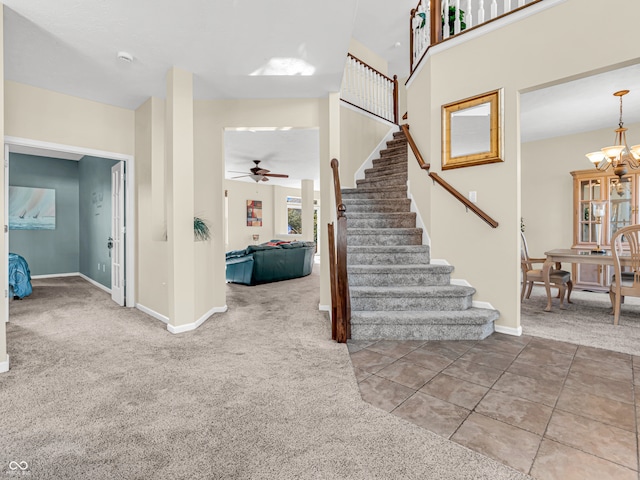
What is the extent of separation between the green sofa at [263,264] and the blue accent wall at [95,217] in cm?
205

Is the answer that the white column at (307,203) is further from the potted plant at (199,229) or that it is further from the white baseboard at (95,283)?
the potted plant at (199,229)

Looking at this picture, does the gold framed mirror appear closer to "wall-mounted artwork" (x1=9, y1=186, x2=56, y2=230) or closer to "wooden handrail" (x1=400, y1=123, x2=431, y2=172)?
"wooden handrail" (x1=400, y1=123, x2=431, y2=172)

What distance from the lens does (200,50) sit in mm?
2928

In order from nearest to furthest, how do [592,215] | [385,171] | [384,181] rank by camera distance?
[384,181] → [385,171] → [592,215]

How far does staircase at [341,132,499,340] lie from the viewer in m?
3.00

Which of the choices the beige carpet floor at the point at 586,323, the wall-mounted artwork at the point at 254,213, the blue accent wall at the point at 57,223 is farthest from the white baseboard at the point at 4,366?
the wall-mounted artwork at the point at 254,213

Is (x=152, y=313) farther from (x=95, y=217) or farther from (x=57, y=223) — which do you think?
(x=57, y=223)

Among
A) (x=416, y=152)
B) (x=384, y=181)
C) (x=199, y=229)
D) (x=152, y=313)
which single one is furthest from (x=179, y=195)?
(x=384, y=181)

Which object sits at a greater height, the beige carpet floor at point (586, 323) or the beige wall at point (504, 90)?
the beige wall at point (504, 90)

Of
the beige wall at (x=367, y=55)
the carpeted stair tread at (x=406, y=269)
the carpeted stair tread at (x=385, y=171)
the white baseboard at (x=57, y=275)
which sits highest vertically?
the beige wall at (x=367, y=55)

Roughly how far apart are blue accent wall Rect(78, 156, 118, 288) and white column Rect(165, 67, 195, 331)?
280cm

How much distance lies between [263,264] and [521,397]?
4624 millimetres

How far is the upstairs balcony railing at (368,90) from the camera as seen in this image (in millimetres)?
5090

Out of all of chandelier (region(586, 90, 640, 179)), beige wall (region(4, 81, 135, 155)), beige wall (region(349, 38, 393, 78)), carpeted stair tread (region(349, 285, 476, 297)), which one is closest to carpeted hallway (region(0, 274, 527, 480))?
carpeted stair tread (region(349, 285, 476, 297))
